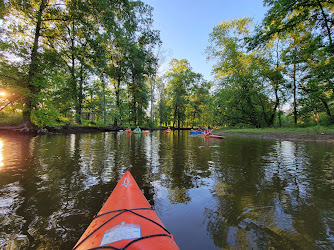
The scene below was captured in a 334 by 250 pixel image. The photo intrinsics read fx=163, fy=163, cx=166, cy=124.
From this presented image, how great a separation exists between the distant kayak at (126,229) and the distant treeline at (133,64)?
1429 centimetres

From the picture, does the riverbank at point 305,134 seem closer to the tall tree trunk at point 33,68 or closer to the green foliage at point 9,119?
the tall tree trunk at point 33,68

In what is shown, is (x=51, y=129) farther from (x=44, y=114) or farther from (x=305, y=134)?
(x=305, y=134)

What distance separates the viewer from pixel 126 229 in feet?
5.94

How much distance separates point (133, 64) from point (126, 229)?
125ft

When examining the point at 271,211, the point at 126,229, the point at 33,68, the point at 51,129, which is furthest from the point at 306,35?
the point at 51,129

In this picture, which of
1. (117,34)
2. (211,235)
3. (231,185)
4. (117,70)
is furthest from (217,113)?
(211,235)

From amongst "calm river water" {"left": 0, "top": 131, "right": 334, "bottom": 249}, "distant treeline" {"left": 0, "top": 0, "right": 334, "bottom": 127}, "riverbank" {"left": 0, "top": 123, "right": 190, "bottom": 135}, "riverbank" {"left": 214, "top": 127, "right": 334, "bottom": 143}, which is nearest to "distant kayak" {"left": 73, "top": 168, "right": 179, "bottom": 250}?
"calm river water" {"left": 0, "top": 131, "right": 334, "bottom": 249}

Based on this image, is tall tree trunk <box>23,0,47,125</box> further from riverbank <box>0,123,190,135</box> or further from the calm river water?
the calm river water

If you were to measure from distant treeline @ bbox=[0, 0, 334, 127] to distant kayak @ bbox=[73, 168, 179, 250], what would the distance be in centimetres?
1429

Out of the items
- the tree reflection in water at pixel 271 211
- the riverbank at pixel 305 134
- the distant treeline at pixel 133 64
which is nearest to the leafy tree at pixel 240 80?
the distant treeline at pixel 133 64

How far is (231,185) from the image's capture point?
4547mm

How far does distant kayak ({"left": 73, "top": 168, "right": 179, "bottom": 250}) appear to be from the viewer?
1.58 metres

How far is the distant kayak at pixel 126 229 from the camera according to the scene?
158 centimetres

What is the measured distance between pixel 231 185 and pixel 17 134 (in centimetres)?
2131
